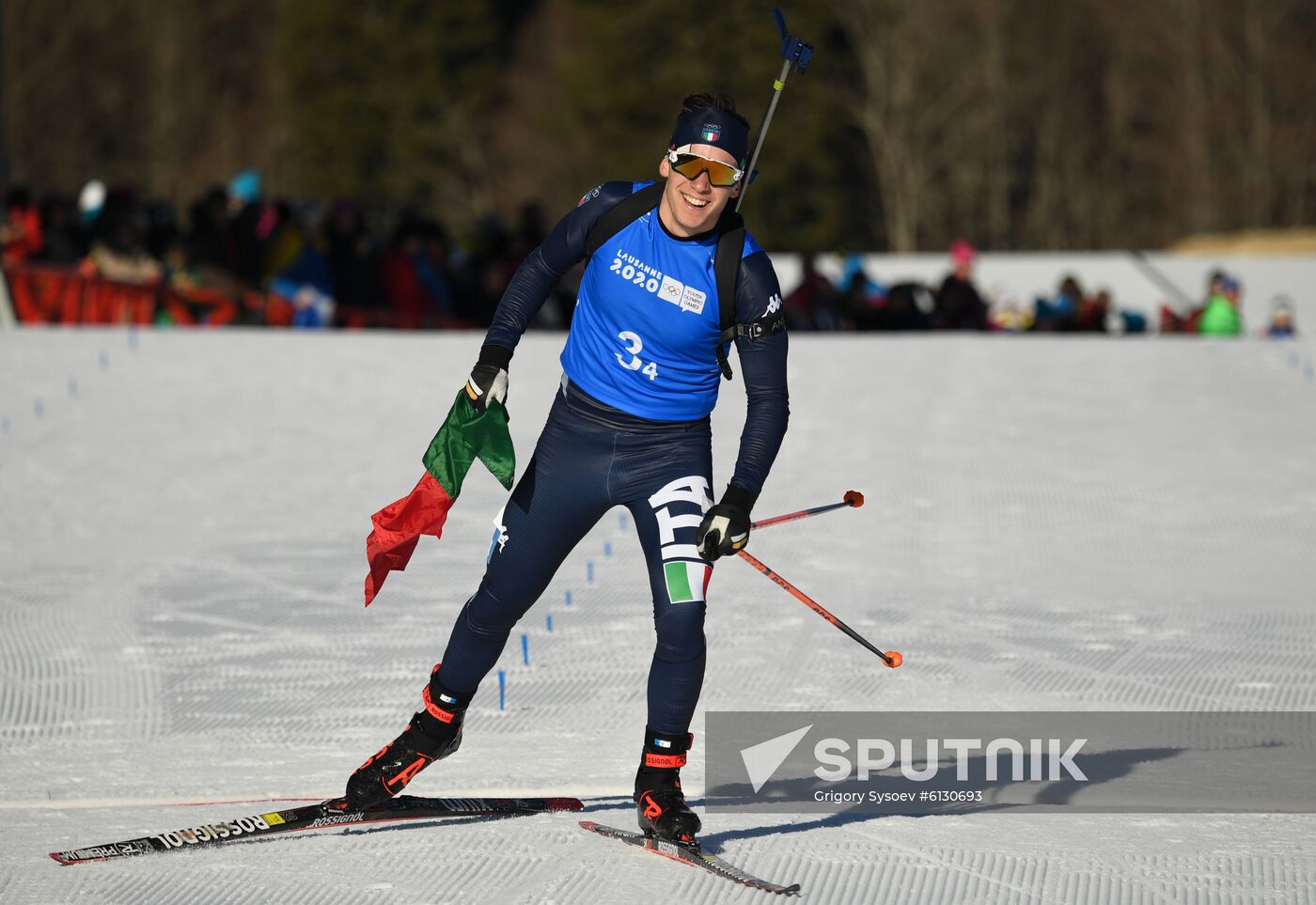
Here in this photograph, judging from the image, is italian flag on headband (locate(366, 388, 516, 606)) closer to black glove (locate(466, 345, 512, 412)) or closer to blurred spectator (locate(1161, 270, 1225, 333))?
black glove (locate(466, 345, 512, 412))

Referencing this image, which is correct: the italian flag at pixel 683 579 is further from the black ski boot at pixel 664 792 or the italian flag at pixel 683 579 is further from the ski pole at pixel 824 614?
the black ski boot at pixel 664 792

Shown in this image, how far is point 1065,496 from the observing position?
9695 millimetres

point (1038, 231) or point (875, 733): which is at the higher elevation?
point (1038, 231)

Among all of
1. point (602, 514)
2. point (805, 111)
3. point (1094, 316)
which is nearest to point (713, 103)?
point (602, 514)

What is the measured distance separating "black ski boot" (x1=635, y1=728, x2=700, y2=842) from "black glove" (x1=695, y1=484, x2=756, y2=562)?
496 mm

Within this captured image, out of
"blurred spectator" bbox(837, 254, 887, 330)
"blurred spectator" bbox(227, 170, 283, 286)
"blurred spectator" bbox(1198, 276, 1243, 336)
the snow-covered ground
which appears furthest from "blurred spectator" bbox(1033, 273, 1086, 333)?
"blurred spectator" bbox(227, 170, 283, 286)

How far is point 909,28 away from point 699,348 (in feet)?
118

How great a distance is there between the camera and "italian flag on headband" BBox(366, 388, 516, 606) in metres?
4.66

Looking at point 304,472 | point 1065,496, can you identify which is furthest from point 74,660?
point 1065,496

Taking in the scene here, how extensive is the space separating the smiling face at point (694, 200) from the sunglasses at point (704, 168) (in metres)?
0.01

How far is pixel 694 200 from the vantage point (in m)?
4.34

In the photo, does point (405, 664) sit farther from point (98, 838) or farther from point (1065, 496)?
point (1065, 496)

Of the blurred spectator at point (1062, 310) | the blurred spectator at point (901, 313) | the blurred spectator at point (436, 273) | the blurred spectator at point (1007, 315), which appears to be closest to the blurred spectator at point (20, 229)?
the blurred spectator at point (436, 273)

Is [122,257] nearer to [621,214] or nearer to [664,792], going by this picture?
[621,214]
